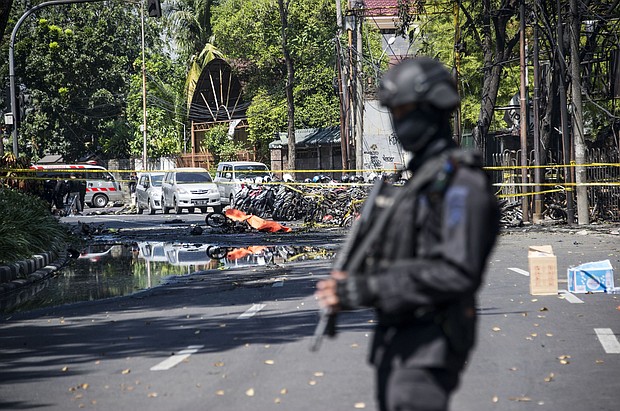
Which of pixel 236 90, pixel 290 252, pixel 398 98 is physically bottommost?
pixel 290 252

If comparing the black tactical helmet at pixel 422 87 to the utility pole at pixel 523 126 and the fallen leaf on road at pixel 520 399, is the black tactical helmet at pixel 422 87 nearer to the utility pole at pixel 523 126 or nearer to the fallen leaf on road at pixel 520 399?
the fallen leaf on road at pixel 520 399

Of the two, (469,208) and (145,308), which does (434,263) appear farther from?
(145,308)

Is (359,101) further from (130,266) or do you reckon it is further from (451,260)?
(451,260)

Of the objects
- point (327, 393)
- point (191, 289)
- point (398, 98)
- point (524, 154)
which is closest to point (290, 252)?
point (191, 289)

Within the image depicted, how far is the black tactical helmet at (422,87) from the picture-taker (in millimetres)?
3920

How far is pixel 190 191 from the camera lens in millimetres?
40656

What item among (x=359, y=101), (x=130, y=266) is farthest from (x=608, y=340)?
(x=359, y=101)

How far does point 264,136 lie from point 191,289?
5189 centimetres

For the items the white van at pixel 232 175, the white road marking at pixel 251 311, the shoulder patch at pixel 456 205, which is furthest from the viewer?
the white van at pixel 232 175

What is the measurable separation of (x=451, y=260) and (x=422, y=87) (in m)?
0.67

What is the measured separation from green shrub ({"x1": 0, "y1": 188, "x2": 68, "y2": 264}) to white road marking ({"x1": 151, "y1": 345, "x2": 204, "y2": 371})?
8240mm

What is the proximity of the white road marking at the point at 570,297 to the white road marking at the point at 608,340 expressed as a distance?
2070 mm

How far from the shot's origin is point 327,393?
7570 millimetres

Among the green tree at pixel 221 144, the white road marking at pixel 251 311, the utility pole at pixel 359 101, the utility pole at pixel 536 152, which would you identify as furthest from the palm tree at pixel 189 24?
the white road marking at pixel 251 311
